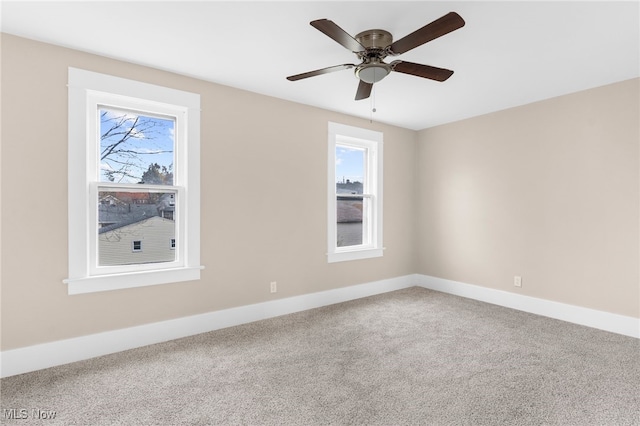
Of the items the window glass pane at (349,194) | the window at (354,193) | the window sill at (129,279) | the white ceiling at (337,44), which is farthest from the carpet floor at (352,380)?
the white ceiling at (337,44)

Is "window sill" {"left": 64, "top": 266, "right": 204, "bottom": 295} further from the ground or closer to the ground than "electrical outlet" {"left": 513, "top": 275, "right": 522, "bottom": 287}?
further from the ground

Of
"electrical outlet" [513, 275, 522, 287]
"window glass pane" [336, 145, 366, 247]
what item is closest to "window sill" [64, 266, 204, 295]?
"window glass pane" [336, 145, 366, 247]

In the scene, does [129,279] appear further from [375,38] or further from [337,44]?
[375,38]

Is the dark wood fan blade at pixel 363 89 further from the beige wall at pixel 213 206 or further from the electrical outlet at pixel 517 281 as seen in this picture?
the electrical outlet at pixel 517 281

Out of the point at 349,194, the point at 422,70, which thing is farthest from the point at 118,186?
the point at 349,194

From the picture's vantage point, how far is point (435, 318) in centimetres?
375

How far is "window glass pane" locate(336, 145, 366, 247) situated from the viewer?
4.63m

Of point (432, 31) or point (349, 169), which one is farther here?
point (349, 169)

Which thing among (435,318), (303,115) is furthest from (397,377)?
(303,115)

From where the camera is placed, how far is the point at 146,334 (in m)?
3.01

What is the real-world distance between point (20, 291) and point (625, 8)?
460 centimetres

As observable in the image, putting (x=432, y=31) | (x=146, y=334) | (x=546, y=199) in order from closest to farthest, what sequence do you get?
(x=432, y=31) → (x=146, y=334) → (x=546, y=199)

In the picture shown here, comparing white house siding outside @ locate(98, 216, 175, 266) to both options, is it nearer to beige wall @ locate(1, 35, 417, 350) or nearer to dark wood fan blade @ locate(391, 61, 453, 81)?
beige wall @ locate(1, 35, 417, 350)

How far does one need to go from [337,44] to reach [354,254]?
2.75 meters
